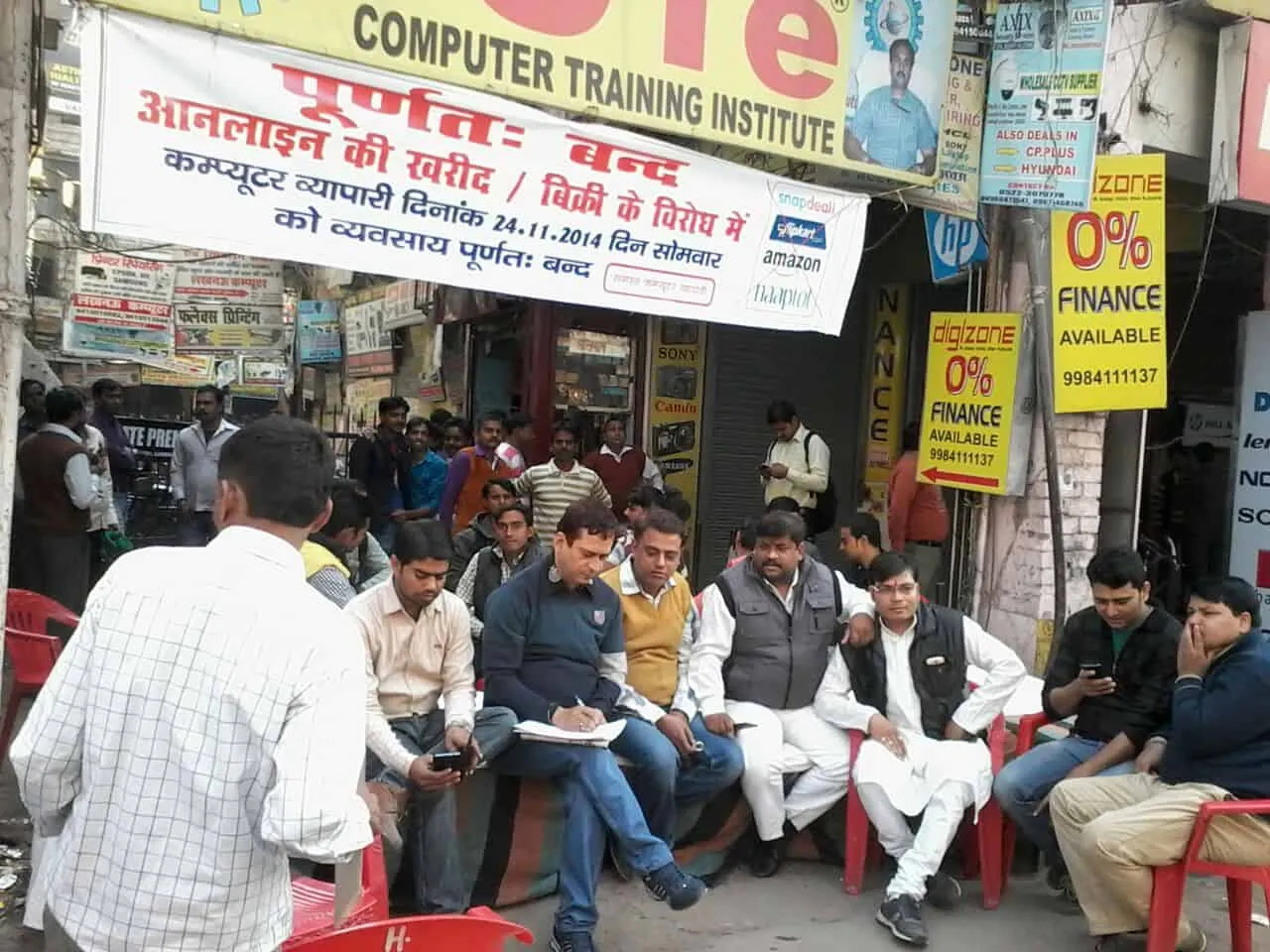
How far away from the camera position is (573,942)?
360 cm

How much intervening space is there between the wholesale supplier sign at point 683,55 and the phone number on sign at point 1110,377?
1421mm

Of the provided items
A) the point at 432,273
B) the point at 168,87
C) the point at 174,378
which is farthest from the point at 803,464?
the point at 174,378

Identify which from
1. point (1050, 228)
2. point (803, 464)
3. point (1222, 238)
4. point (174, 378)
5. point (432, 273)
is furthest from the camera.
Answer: point (174, 378)

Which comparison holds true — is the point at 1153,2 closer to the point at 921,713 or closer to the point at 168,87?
the point at 921,713

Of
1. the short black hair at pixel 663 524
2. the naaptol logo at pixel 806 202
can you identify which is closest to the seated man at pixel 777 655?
the short black hair at pixel 663 524

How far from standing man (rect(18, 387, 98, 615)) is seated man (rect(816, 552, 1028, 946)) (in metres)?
4.24

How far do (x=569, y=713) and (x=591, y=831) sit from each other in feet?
1.42

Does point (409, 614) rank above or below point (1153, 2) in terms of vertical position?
below

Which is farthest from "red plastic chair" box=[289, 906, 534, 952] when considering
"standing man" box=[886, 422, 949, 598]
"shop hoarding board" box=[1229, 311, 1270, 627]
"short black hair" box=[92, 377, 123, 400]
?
"short black hair" box=[92, 377, 123, 400]

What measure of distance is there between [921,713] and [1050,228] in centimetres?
315

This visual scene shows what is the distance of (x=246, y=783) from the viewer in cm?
182

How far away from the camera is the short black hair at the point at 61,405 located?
6.25 m

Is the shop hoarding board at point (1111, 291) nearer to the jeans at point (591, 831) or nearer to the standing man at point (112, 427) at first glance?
the jeans at point (591, 831)

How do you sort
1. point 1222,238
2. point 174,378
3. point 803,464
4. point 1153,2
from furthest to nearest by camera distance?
1. point 174,378
2. point 1222,238
3. point 803,464
4. point 1153,2
